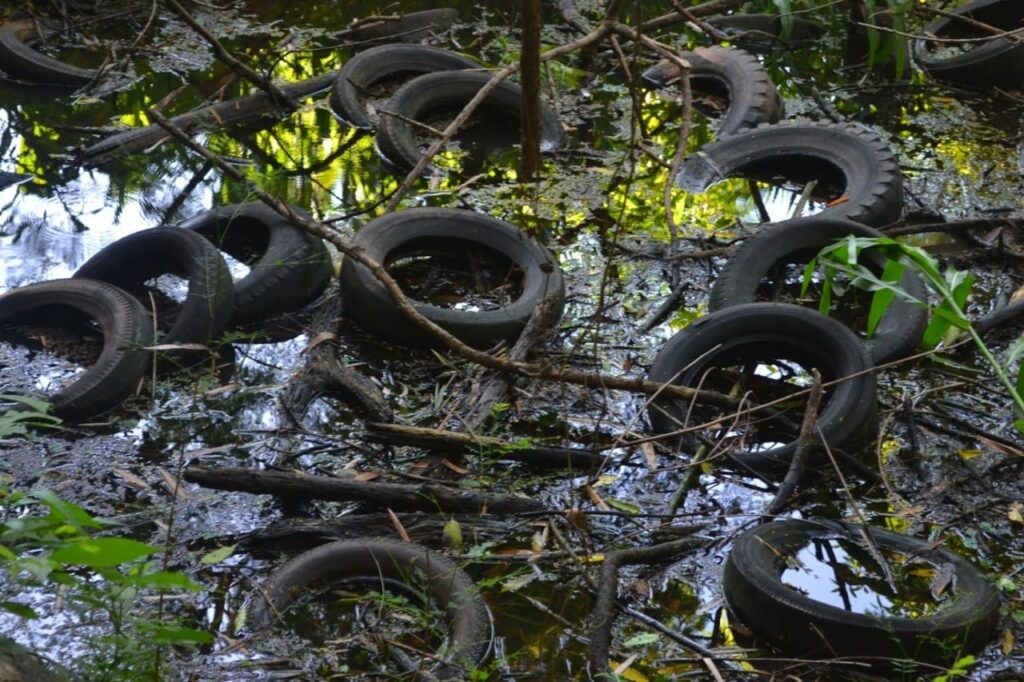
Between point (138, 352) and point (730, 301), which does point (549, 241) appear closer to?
point (730, 301)

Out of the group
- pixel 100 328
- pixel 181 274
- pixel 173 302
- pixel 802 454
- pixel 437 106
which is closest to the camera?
pixel 802 454

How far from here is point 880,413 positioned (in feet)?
14.2

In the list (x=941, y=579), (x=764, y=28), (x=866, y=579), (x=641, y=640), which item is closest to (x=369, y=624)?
(x=641, y=640)

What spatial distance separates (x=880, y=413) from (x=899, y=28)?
3.06 m

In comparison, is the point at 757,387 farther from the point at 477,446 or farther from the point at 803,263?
the point at 477,446

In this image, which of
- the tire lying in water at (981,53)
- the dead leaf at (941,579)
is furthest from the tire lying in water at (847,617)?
the tire lying in water at (981,53)

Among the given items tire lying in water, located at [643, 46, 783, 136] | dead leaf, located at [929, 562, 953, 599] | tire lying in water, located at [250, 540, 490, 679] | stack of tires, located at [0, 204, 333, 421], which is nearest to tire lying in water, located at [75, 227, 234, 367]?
stack of tires, located at [0, 204, 333, 421]

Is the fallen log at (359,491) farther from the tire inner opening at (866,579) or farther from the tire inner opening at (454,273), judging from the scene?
the tire inner opening at (454,273)

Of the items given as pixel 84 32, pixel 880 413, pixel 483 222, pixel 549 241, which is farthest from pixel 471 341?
pixel 84 32

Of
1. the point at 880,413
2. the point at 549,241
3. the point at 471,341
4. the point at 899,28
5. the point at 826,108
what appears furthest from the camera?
the point at 826,108

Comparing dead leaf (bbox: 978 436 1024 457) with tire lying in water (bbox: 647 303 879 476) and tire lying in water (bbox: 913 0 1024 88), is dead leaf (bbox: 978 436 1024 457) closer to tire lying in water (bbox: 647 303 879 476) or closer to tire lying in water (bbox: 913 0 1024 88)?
tire lying in water (bbox: 647 303 879 476)

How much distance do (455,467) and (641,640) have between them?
98 cm

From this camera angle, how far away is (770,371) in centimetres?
464

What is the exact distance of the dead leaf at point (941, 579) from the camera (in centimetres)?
344
